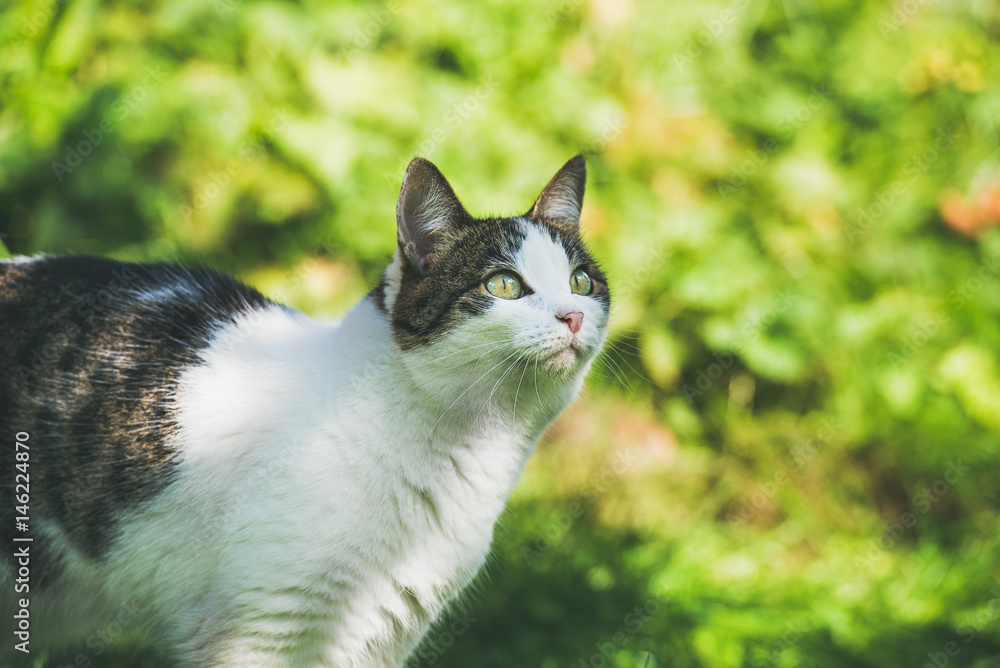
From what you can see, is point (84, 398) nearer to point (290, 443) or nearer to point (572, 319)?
point (290, 443)

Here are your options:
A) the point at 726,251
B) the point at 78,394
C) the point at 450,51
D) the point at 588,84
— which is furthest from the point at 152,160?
the point at 726,251

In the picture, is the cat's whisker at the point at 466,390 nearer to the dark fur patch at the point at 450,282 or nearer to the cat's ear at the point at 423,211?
the dark fur patch at the point at 450,282

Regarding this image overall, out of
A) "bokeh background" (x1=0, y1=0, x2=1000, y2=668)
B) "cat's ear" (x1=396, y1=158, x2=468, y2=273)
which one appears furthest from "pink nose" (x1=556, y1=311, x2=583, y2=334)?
"bokeh background" (x1=0, y1=0, x2=1000, y2=668)

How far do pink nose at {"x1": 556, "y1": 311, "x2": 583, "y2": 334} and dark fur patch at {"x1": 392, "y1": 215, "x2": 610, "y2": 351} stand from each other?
0.18 meters

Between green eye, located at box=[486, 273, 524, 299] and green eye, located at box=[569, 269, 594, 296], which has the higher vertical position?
Result: green eye, located at box=[486, 273, 524, 299]

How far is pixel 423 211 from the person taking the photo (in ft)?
6.04

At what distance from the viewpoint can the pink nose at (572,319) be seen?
1688 mm

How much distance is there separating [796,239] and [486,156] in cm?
165

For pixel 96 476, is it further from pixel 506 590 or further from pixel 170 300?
pixel 506 590

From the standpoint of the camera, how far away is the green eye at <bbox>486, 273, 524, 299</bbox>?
1784mm

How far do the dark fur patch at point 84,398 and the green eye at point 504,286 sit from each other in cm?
77

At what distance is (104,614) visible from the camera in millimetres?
1929

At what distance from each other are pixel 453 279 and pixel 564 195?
21.7 inches

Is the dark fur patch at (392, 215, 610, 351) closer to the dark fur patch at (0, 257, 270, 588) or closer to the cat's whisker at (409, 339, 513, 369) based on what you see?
the cat's whisker at (409, 339, 513, 369)
